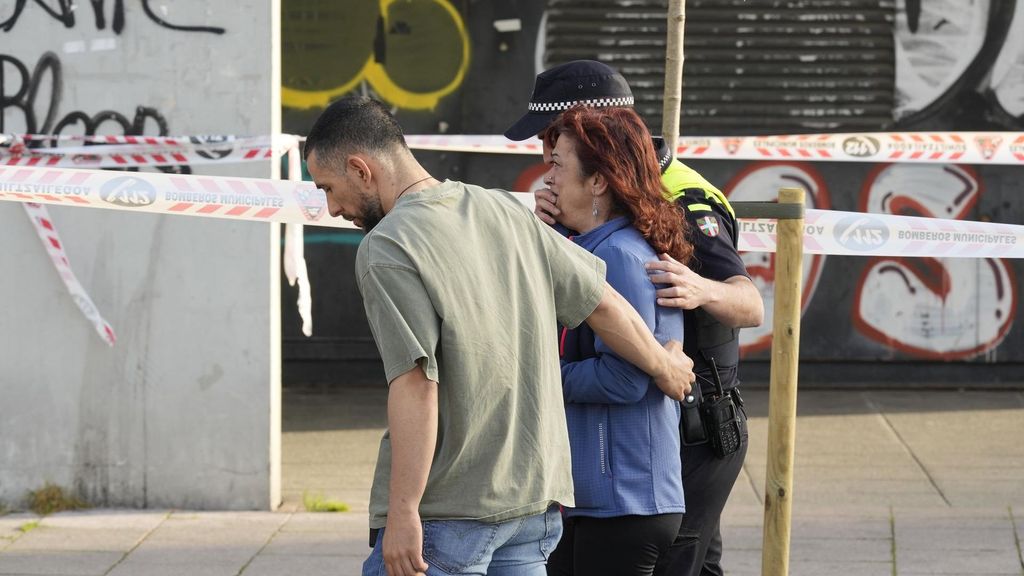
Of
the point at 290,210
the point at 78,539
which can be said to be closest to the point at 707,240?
the point at 290,210

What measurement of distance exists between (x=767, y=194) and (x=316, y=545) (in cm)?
413

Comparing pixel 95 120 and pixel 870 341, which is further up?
pixel 95 120

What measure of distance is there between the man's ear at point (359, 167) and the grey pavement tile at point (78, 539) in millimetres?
3160

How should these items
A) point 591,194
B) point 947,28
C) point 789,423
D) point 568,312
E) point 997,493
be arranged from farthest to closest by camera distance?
point 947,28, point 997,493, point 789,423, point 591,194, point 568,312

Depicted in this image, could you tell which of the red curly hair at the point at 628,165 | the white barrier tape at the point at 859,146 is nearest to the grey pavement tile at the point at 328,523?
the white barrier tape at the point at 859,146

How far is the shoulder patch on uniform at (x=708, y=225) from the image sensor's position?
345cm

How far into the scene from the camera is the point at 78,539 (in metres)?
5.62

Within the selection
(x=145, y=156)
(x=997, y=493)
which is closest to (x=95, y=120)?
(x=145, y=156)

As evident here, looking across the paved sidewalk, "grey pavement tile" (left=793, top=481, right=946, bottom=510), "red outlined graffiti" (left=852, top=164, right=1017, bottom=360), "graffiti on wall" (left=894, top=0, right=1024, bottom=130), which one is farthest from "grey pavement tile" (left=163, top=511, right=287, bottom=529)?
"graffiti on wall" (left=894, top=0, right=1024, bottom=130)

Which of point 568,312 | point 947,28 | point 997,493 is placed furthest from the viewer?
point 947,28

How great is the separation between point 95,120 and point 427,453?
145 inches

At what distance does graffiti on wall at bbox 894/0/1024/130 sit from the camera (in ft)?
27.7

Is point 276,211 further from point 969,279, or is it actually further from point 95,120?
point 969,279

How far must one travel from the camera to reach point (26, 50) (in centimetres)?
588
